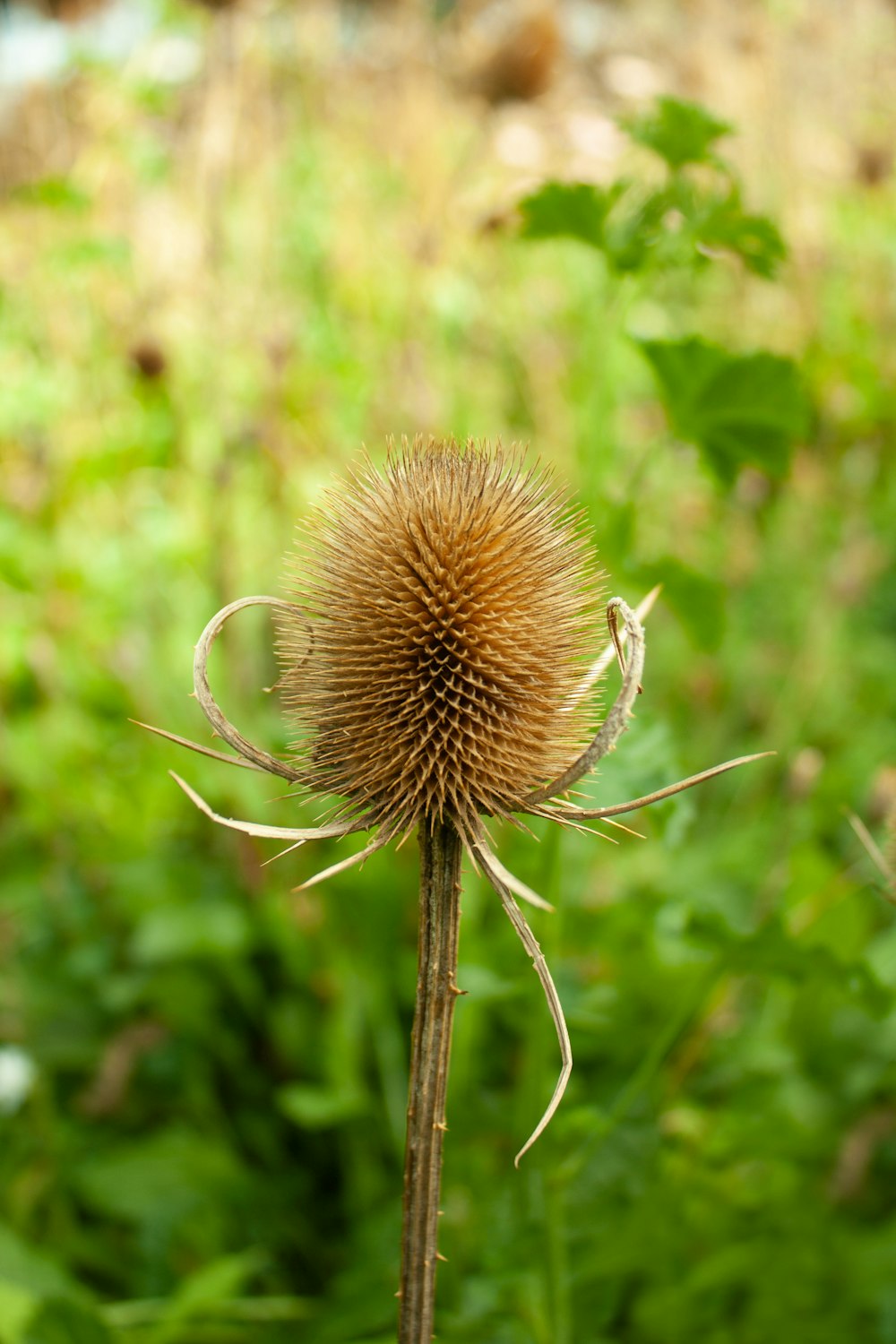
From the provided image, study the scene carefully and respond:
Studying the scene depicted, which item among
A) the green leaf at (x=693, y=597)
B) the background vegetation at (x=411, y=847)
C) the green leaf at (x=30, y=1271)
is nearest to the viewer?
the green leaf at (x=693, y=597)

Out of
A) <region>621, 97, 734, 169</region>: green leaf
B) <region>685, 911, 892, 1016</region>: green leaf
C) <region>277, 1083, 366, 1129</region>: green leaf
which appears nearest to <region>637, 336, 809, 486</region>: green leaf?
<region>621, 97, 734, 169</region>: green leaf

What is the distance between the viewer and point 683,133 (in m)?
1.58

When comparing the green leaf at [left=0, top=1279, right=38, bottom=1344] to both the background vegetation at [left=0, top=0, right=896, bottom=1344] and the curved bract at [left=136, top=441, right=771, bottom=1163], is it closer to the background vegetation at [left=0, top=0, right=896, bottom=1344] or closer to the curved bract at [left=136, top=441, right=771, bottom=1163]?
the background vegetation at [left=0, top=0, right=896, bottom=1344]

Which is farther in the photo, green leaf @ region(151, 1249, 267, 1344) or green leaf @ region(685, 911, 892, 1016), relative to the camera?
green leaf @ region(151, 1249, 267, 1344)

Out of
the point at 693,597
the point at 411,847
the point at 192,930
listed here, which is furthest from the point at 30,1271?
the point at 693,597

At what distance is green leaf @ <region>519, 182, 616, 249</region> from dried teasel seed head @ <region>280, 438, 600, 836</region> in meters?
0.52

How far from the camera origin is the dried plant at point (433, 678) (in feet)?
3.55

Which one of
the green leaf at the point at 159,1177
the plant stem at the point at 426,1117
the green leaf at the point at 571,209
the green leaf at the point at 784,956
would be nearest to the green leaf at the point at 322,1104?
the green leaf at the point at 159,1177

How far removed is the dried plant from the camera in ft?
3.55

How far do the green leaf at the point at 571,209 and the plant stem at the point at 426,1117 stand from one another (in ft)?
3.43

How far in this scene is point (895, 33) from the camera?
6.11m

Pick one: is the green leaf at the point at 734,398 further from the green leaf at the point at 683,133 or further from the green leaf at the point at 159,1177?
the green leaf at the point at 159,1177

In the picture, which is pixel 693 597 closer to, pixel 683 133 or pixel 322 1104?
→ pixel 683 133

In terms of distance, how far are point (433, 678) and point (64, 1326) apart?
1283 millimetres
